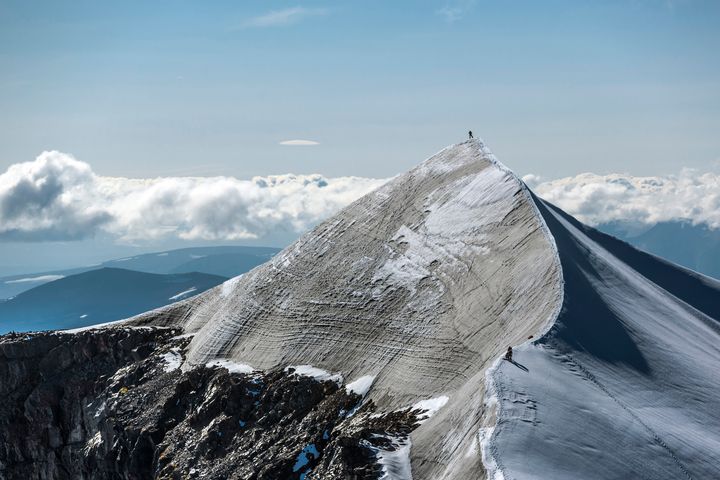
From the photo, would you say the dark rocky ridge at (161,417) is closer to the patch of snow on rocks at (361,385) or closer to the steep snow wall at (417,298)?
the patch of snow on rocks at (361,385)

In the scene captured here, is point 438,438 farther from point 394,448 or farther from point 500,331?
point 500,331

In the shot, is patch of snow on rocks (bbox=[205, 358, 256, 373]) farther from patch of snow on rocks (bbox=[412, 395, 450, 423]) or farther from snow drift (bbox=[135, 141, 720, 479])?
patch of snow on rocks (bbox=[412, 395, 450, 423])

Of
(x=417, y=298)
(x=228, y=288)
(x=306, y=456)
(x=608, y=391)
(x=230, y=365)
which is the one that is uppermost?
(x=228, y=288)

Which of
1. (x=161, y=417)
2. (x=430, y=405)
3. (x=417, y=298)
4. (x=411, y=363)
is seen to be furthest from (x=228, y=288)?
(x=430, y=405)

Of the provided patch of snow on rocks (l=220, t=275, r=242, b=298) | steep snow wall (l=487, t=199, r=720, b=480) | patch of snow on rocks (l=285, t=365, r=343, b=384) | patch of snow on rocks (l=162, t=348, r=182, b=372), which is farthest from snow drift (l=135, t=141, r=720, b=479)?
patch of snow on rocks (l=162, t=348, r=182, b=372)

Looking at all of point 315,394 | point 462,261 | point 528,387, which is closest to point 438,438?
point 528,387

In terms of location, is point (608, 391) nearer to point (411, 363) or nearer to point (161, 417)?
point (411, 363)
